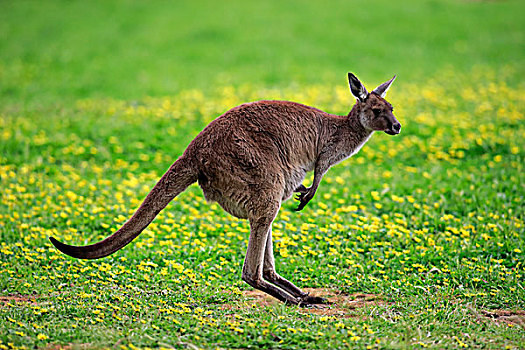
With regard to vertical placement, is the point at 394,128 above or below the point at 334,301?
above

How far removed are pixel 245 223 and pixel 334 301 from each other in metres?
2.16

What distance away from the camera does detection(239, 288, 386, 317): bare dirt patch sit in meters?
4.96

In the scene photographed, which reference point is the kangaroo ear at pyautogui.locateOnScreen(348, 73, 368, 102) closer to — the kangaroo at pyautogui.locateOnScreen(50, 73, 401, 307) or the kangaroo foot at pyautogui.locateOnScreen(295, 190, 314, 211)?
the kangaroo at pyautogui.locateOnScreen(50, 73, 401, 307)

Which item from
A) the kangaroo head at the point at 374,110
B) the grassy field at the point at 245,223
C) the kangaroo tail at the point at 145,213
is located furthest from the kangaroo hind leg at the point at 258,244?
the kangaroo head at the point at 374,110

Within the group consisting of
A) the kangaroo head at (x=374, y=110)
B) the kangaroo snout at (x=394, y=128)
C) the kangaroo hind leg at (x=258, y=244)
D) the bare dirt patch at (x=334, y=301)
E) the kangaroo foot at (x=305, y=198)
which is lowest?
the bare dirt patch at (x=334, y=301)

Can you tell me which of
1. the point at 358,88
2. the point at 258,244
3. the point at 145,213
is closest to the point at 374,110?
the point at 358,88

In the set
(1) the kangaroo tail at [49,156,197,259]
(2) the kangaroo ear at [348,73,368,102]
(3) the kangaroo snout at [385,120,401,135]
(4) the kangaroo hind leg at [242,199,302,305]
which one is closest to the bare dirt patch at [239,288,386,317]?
(4) the kangaroo hind leg at [242,199,302,305]

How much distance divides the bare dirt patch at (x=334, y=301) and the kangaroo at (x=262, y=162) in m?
0.14

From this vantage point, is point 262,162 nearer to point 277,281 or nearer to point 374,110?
point 374,110

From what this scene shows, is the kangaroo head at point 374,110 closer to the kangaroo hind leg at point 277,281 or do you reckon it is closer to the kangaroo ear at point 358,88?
the kangaroo ear at point 358,88

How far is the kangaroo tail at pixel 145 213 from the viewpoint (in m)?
4.40

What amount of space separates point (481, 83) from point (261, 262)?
11553 millimetres

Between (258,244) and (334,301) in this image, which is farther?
(334,301)

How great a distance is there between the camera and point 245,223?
23.4 ft
